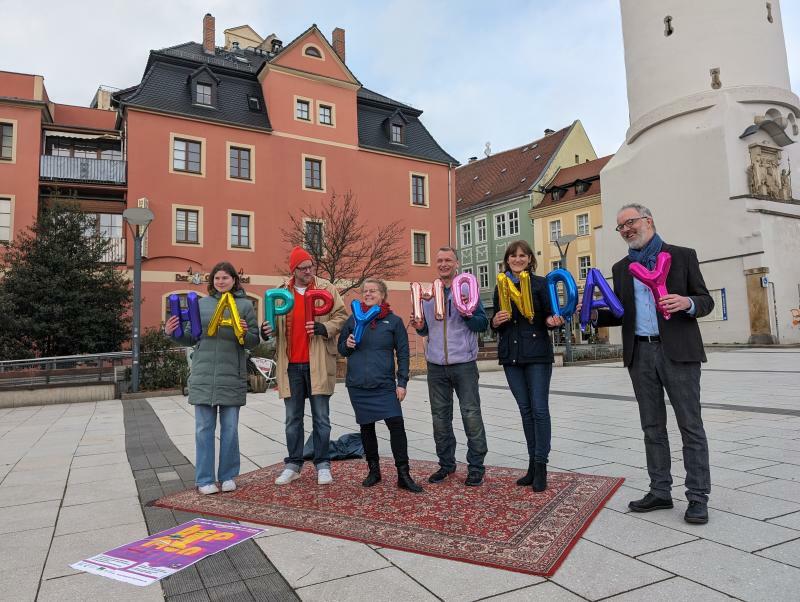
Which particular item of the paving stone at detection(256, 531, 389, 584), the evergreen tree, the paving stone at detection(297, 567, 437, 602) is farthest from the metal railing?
the paving stone at detection(297, 567, 437, 602)

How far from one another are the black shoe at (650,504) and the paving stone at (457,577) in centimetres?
140

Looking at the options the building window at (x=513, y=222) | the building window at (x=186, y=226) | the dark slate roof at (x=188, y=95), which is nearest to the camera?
the building window at (x=186, y=226)

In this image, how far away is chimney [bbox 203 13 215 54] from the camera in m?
30.9

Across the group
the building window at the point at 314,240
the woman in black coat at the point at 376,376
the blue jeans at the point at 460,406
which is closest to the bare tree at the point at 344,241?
the building window at the point at 314,240

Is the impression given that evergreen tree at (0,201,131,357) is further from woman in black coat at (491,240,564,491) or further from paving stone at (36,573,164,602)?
woman in black coat at (491,240,564,491)

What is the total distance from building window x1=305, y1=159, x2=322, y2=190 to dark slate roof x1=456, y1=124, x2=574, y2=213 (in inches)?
886

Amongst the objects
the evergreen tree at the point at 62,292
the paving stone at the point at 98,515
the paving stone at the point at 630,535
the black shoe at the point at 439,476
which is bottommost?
the paving stone at the point at 630,535

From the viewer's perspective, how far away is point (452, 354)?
4930mm

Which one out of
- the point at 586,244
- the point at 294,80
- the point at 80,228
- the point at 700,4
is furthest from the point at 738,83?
the point at 80,228

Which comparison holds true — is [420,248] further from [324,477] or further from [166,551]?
[166,551]

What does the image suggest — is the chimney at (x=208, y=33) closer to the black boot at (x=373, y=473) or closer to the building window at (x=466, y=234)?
the building window at (x=466, y=234)


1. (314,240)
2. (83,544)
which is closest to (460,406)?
(83,544)

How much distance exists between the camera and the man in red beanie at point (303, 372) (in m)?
5.11

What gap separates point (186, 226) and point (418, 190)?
12692mm
